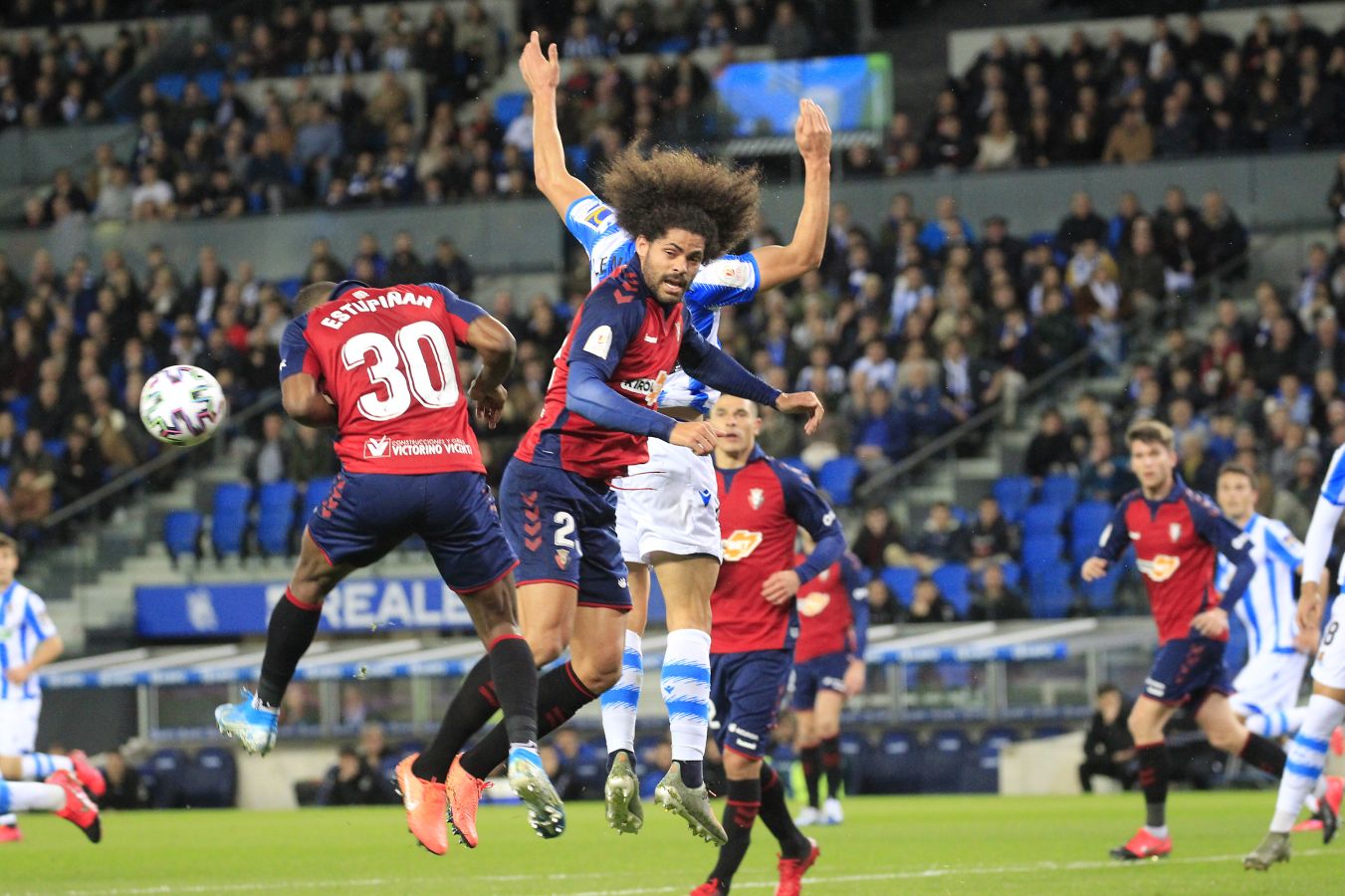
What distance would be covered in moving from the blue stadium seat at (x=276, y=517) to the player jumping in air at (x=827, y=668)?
26.3ft

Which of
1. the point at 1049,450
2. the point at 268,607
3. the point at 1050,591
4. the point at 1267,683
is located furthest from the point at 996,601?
the point at 268,607

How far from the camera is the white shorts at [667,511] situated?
9039mm

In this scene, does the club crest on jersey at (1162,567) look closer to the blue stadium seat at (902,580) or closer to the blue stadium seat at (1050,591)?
the blue stadium seat at (1050,591)

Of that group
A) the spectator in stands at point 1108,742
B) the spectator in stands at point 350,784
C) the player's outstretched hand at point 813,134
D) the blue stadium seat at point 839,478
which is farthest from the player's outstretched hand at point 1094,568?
the spectator in stands at point 350,784

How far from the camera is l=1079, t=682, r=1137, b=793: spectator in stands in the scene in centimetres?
1862

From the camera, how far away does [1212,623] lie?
39.7 ft

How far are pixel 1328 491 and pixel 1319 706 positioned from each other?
109cm

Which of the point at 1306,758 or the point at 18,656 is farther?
the point at 18,656

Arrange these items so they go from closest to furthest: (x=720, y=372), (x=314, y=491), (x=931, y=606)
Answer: (x=720, y=372) → (x=931, y=606) → (x=314, y=491)

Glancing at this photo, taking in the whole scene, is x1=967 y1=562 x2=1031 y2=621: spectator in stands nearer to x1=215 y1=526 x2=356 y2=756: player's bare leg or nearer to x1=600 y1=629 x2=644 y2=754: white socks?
x1=600 y1=629 x2=644 y2=754: white socks

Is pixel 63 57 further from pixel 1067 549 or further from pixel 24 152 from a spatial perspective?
pixel 1067 549

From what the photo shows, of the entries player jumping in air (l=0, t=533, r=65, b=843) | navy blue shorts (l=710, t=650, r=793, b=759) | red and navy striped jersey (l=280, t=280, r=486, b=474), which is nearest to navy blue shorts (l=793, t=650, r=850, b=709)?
navy blue shorts (l=710, t=650, r=793, b=759)

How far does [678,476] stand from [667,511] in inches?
6.5

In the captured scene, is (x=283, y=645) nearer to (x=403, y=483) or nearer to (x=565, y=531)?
(x=403, y=483)
